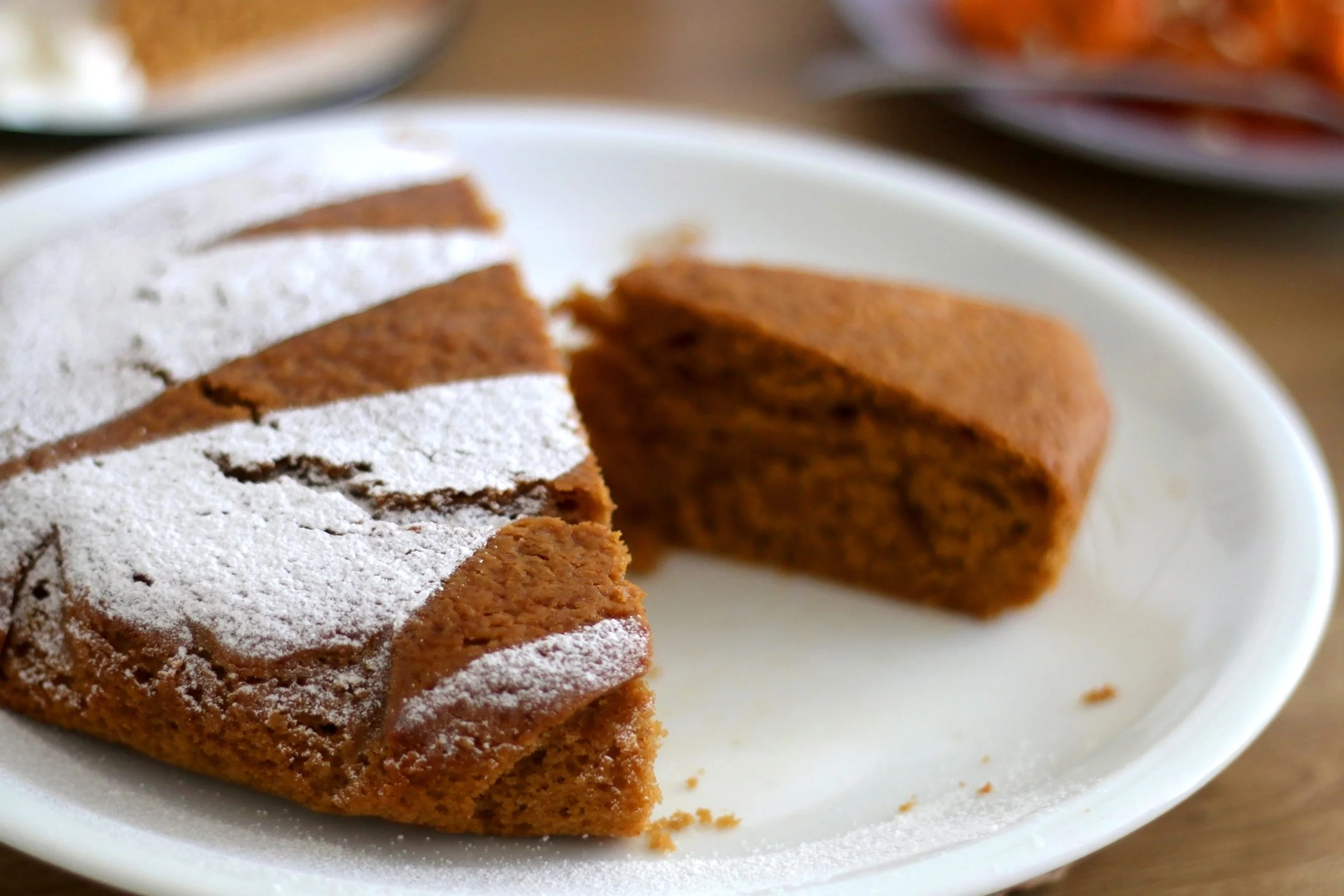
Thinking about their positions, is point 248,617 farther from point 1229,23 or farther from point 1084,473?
point 1229,23

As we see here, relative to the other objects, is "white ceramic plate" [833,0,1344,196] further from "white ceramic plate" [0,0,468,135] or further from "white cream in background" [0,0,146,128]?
"white cream in background" [0,0,146,128]

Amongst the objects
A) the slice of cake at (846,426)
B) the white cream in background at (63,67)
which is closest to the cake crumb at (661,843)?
the slice of cake at (846,426)

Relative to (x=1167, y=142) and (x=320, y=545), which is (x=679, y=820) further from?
(x=1167, y=142)

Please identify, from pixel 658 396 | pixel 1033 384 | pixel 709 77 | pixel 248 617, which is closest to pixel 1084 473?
pixel 1033 384

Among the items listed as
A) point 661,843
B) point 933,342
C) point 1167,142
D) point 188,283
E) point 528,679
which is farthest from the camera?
point 1167,142

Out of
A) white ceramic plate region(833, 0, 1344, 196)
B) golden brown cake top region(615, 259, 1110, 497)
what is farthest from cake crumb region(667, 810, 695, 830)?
white ceramic plate region(833, 0, 1344, 196)

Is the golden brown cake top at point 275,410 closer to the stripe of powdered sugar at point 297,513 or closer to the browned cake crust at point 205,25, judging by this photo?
the stripe of powdered sugar at point 297,513

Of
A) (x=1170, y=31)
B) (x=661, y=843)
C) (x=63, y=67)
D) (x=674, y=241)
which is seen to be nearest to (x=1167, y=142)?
(x=1170, y=31)
